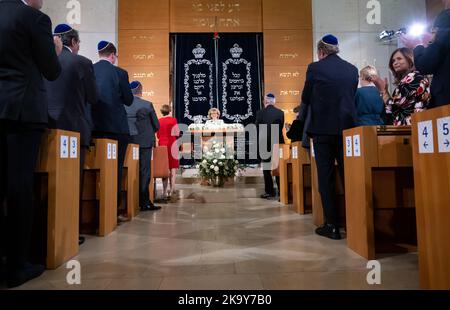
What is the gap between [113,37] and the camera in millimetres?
8273

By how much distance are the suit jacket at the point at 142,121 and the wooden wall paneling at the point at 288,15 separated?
5.34 meters

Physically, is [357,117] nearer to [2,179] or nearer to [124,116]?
[124,116]

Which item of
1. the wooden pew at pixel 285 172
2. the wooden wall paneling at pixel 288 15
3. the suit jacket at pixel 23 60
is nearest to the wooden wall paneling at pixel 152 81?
the wooden wall paneling at pixel 288 15

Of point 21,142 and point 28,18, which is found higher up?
point 28,18

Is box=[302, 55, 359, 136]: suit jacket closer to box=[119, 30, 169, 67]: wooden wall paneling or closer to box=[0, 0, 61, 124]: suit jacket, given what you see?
box=[0, 0, 61, 124]: suit jacket

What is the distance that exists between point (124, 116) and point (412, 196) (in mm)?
2461

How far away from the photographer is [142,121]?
418 centimetres

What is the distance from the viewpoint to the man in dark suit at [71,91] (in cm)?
235

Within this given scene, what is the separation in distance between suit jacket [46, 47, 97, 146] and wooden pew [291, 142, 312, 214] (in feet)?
7.34

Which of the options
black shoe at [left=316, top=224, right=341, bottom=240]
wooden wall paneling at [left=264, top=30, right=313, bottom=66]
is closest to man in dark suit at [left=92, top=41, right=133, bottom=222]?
black shoe at [left=316, top=224, right=341, bottom=240]

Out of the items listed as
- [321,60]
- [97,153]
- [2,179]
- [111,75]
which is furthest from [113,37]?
[2,179]

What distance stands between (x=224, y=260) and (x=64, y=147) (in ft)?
3.88

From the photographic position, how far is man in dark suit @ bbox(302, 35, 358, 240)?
A: 2666 mm

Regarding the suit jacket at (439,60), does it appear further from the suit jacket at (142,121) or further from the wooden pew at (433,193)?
the suit jacket at (142,121)
